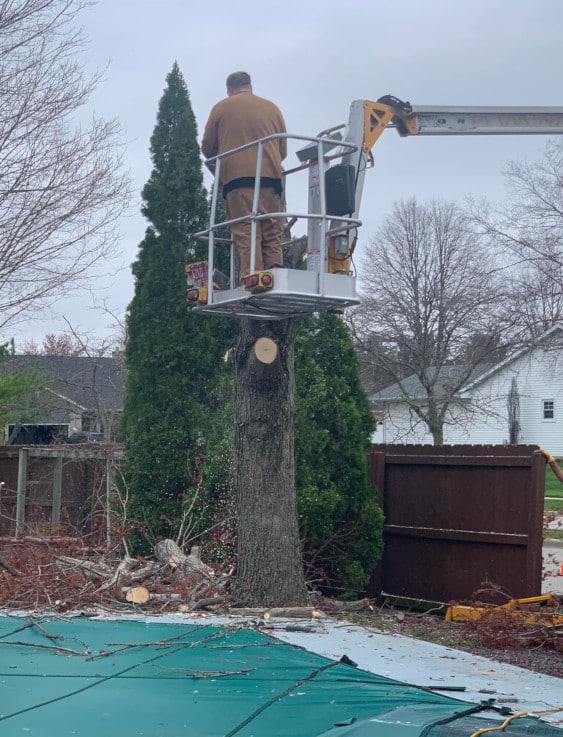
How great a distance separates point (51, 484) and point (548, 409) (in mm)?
30500

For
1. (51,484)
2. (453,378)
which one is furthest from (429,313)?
(51,484)

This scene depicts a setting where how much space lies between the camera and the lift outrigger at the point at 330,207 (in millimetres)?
7470

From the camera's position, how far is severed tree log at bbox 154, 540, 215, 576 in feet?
30.5

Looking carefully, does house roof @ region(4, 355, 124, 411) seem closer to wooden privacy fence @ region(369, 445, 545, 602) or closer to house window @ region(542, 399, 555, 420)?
wooden privacy fence @ region(369, 445, 545, 602)

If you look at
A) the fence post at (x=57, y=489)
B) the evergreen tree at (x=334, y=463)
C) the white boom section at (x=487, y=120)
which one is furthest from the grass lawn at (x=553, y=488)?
the white boom section at (x=487, y=120)

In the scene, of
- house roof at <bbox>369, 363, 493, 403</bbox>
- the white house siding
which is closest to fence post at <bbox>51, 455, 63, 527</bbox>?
house roof at <bbox>369, 363, 493, 403</bbox>

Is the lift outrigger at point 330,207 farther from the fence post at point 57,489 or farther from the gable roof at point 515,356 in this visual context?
the gable roof at point 515,356

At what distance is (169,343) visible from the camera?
12.0 metres

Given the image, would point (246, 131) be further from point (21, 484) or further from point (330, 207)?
point (21, 484)

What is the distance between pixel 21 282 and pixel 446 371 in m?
21.9

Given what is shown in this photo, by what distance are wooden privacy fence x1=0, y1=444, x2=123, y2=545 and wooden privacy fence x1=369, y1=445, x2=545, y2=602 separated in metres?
5.04

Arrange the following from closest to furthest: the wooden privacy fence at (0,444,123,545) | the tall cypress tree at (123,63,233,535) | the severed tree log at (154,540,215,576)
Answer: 1. the severed tree log at (154,540,215,576)
2. the tall cypress tree at (123,63,233,535)
3. the wooden privacy fence at (0,444,123,545)

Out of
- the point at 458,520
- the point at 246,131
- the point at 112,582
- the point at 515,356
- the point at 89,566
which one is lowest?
the point at 112,582

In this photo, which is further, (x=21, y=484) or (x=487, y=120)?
(x=21, y=484)
